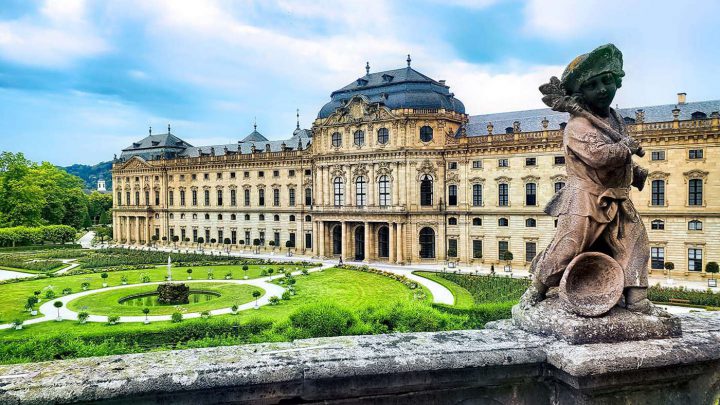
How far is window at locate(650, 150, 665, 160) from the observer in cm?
3900

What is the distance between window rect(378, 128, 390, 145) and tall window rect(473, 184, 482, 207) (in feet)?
33.4

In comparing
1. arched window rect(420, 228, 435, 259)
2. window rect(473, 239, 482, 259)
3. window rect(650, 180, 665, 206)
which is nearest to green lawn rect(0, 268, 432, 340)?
arched window rect(420, 228, 435, 259)

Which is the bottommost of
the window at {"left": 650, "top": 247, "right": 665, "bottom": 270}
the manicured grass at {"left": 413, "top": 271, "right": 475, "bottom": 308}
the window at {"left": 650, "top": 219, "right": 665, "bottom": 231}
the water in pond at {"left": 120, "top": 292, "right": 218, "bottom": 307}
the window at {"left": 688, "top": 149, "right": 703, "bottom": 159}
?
the manicured grass at {"left": 413, "top": 271, "right": 475, "bottom": 308}

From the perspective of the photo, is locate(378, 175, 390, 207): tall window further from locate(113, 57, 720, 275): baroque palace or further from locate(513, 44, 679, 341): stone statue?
locate(513, 44, 679, 341): stone statue

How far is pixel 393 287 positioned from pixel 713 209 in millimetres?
25471

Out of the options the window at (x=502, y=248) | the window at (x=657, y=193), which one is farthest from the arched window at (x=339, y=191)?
the window at (x=657, y=193)

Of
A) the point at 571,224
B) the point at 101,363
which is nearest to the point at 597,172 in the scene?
the point at 571,224

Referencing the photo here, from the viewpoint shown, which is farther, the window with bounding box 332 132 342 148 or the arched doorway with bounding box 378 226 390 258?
the window with bounding box 332 132 342 148

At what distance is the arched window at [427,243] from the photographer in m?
49.8

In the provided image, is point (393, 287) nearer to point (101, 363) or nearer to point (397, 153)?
point (397, 153)

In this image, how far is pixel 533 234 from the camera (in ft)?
147

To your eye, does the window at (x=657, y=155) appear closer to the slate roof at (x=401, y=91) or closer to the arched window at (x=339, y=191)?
the slate roof at (x=401, y=91)

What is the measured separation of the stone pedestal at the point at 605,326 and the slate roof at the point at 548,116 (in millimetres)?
43387

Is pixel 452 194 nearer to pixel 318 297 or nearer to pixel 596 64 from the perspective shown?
pixel 318 297
